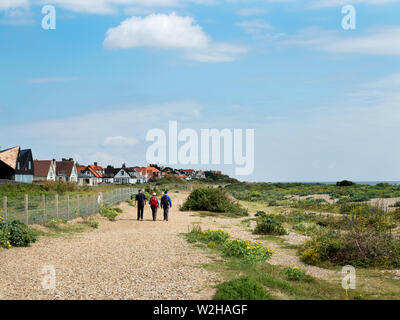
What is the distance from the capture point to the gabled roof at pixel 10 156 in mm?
73875

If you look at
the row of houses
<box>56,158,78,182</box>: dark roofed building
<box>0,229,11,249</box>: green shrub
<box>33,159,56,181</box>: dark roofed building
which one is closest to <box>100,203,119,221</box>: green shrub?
<box>0,229,11,249</box>: green shrub

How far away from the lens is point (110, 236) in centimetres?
1758

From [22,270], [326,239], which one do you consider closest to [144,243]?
A: [22,270]

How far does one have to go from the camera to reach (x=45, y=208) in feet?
62.1

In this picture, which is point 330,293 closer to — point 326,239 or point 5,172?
point 326,239

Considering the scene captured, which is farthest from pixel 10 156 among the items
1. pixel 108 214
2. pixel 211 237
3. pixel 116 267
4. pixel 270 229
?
pixel 116 267

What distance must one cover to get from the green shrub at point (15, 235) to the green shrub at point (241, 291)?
8.62 meters

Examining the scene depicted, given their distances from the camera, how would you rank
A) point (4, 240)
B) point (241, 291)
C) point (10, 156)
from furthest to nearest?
point (10, 156), point (4, 240), point (241, 291)

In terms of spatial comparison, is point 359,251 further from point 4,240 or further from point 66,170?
point 66,170

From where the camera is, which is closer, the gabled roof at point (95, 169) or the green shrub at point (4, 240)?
the green shrub at point (4, 240)

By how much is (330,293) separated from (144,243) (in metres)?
7.30

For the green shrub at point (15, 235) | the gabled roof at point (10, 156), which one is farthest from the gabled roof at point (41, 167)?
the green shrub at point (15, 235)

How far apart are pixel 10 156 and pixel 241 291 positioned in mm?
74175

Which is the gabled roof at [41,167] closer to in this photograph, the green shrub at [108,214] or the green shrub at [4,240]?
the green shrub at [108,214]
